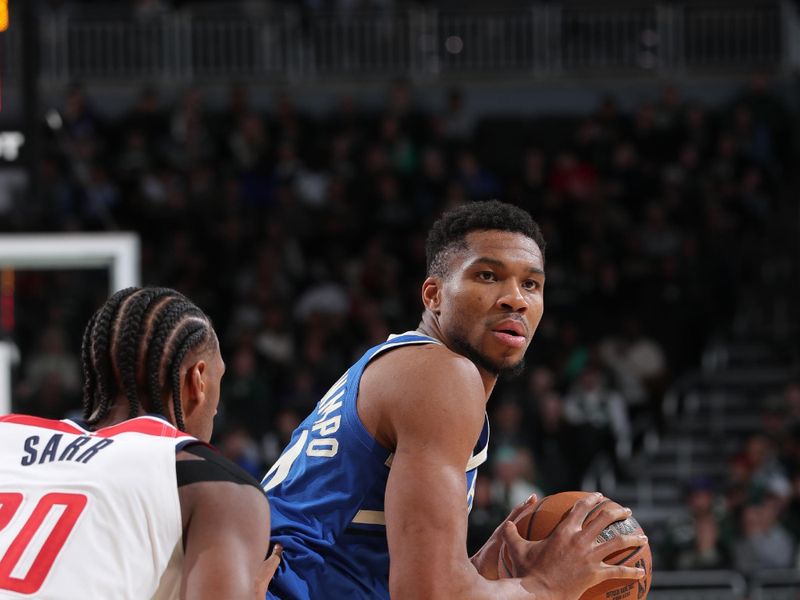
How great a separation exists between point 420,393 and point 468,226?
62 centimetres

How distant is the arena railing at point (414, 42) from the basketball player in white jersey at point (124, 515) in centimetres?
1299

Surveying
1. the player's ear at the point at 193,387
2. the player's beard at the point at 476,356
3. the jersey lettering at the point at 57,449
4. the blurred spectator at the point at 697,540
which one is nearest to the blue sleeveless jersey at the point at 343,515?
the player's beard at the point at 476,356

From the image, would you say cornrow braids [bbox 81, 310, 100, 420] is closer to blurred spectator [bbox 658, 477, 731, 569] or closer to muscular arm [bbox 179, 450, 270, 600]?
muscular arm [bbox 179, 450, 270, 600]

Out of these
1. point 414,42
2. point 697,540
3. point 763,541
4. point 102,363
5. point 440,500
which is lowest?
point 763,541

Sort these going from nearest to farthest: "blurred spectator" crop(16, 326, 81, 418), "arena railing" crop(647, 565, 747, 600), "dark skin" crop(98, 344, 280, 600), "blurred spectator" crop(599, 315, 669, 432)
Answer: "dark skin" crop(98, 344, 280, 600) < "arena railing" crop(647, 565, 747, 600) < "blurred spectator" crop(16, 326, 81, 418) < "blurred spectator" crop(599, 315, 669, 432)

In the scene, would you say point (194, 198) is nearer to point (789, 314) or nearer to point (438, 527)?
point (789, 314)

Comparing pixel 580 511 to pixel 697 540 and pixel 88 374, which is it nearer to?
pixel 88 374

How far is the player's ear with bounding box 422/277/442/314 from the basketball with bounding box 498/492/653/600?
22.5 inches

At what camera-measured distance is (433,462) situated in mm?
3016

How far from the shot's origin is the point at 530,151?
13805 mm

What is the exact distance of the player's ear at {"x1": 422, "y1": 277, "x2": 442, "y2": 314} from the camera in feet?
11.6

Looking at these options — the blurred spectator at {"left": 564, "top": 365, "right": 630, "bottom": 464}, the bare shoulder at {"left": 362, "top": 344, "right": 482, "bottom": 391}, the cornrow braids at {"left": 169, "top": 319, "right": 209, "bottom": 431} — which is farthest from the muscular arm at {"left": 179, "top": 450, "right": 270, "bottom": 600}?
the blurred spectator at {"left": 564, "top": 365, "right": 630, "bottom": 464}

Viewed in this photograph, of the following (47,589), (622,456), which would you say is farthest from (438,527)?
(622,456)

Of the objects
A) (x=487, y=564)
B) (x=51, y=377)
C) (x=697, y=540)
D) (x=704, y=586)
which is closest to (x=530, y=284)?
(x=487, y=564)
